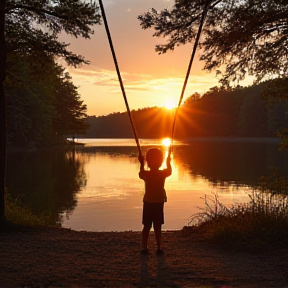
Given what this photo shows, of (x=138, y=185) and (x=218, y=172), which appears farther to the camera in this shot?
(x=218, y=172)

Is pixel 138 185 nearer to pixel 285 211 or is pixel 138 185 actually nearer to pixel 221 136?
pixel 285 211

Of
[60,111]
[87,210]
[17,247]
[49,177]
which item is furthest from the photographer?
[60,111]

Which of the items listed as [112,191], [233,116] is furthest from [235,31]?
[233,116]

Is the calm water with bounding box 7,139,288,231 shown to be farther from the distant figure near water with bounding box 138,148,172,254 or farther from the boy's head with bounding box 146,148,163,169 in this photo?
the boy's head with bounding box 146,148,163,169

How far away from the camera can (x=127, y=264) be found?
653 centimetres

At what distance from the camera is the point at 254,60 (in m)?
10.3

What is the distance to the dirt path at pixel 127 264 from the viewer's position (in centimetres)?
557

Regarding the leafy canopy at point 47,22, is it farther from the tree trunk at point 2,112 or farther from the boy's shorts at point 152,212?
the boy's shorts at point 152,212

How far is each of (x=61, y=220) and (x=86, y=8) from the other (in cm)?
932

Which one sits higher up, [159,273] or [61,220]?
[159,273]

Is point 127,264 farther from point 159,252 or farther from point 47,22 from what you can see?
point 47,22

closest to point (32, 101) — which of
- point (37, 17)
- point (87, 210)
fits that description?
point (87, 210)

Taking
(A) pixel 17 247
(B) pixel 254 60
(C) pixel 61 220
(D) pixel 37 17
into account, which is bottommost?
Answer: (C) pixel 61 220

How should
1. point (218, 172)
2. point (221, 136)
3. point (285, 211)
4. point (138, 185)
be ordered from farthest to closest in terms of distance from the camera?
point (221, 136) < point (218, 172) < point (138, 185) < point (285, 211)
